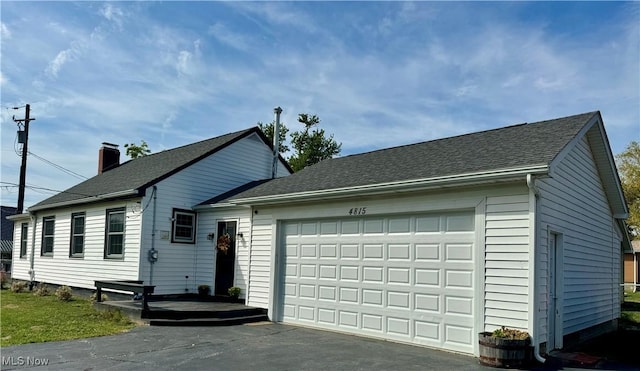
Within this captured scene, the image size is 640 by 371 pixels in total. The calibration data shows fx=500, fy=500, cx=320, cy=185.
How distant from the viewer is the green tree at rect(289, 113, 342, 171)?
1596 inches

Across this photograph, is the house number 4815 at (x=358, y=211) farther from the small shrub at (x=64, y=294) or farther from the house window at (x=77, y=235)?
the house window at (x=77, y=235)

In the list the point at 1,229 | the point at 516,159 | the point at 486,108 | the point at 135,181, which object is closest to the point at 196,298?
the point at 135,181

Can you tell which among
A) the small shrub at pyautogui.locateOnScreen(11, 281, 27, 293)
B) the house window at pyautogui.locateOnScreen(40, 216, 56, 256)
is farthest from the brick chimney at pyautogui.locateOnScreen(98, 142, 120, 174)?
the small shrub at pyautogui.locateOnScreen(11, 281, 27, 293)

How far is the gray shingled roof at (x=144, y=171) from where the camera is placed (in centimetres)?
1498

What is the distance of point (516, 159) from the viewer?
27.0ft

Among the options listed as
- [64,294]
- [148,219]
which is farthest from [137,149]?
[148,219]

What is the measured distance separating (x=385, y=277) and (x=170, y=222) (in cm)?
728

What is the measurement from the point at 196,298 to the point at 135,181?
4116 millimetres

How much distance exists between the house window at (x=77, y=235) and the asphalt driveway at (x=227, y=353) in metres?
7.89

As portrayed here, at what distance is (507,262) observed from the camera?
312 inches

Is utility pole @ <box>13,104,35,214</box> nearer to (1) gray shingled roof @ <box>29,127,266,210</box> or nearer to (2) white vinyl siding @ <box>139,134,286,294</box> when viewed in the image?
(1) gray shingled roof @ <box>29,127,266,210</box>

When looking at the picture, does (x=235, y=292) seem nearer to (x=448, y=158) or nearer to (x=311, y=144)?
(x=448, y=158)

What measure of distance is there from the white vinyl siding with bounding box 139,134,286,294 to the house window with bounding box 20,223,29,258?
33.7 feet

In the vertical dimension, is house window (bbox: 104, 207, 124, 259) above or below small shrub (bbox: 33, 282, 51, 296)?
above
